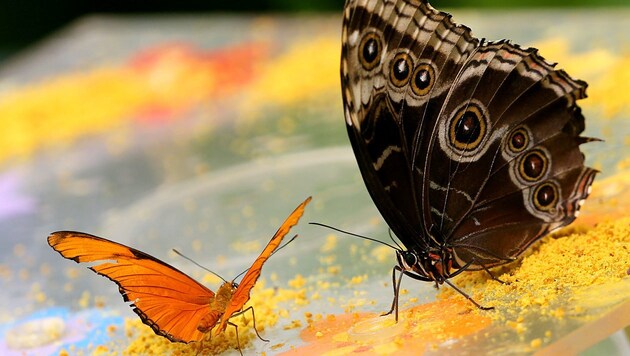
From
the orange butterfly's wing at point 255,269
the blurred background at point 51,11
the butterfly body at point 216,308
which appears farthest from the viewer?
the blurred background at point 51,11

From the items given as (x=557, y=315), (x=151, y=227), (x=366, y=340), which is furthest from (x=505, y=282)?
(x=151, y=227)

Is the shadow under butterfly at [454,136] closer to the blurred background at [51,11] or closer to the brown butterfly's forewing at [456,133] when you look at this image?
the brown butterfly's forewing at [456,133]

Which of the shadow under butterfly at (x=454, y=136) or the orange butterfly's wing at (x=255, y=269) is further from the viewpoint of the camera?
the shadow under butterfly at (x=454, y=136)

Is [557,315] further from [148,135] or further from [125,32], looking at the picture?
[125,32]

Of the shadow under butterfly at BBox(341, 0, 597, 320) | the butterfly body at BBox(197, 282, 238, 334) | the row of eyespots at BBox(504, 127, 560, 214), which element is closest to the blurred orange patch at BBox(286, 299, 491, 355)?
the shadow under butterfly at BBox(341, 0, 597, 320)

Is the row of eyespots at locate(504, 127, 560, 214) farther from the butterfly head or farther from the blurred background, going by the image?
the blurred background

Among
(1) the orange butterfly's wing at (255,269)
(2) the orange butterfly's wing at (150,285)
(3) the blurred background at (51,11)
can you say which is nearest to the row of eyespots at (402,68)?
(1) the orange butterfly's wing at (255,269)
